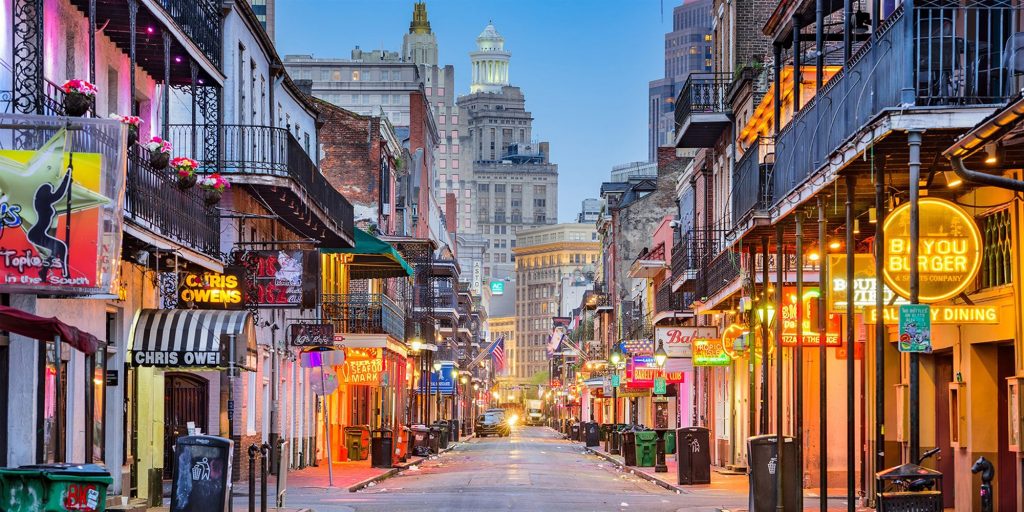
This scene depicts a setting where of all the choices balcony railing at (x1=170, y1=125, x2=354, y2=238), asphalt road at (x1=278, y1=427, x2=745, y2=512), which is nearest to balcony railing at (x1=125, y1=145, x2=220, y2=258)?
balcony railing at (x1=170, y1=125, x2=354, y2=238)

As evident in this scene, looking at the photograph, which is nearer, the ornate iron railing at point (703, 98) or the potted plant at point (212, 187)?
the potted plant at point (212, 187)

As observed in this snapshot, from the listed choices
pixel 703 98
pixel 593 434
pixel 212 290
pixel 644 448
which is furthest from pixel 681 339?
pixel 212 290

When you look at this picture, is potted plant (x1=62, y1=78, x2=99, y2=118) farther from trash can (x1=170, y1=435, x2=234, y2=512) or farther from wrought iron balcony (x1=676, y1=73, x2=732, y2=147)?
wrought iron balcony (x1=676, y1=73, x2=732, y2=147)

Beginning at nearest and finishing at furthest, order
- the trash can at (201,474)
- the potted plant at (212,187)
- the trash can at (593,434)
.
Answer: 1. the trash can at (201,474)
2. the potted plant at (212,187)
3. the trash can at (593,434)

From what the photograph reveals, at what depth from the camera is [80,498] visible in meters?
14.1

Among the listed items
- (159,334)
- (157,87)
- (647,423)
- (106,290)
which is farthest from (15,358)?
(647,423)

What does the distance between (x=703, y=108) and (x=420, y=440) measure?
1821 cm

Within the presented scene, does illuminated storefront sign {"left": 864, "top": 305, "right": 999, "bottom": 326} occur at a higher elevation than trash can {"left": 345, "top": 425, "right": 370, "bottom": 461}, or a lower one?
higher

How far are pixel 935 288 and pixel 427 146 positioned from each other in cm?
8610

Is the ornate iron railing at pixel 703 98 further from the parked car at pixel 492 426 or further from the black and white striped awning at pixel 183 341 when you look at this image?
the parked car at pixel 492 426

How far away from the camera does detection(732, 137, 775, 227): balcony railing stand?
23672mm

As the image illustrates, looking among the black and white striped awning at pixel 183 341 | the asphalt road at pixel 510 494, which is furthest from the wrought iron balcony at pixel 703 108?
the black and white striped awning at pixel 183 341

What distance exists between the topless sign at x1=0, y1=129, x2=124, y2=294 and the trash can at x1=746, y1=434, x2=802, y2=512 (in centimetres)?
901

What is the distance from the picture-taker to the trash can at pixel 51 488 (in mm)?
13750
